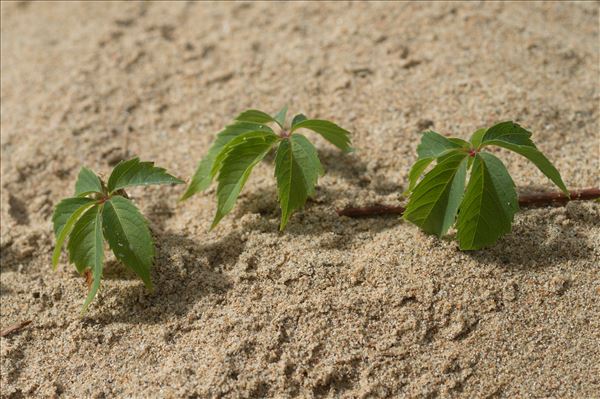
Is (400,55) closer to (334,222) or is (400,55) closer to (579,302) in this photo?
(334,222)

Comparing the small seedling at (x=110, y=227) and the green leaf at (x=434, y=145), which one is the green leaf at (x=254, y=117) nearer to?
the small seedling at (x=110, y=227)

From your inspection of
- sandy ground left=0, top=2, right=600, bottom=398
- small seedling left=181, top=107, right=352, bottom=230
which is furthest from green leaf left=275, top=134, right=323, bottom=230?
sandy ground left=0, top=2, right=600, bottom=398

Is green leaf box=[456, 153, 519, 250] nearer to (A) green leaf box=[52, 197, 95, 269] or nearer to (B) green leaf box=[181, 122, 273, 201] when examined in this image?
(B) green leaf box=[181, 122, 273, 201]

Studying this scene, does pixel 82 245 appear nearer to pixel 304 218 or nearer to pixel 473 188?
pixel 304 218

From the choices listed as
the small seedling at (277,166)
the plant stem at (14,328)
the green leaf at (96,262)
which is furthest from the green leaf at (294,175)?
the plant stem at (14,328)

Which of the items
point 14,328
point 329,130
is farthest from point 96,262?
point 329,130

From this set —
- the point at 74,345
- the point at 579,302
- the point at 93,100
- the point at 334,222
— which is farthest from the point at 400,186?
the point at 93,100
